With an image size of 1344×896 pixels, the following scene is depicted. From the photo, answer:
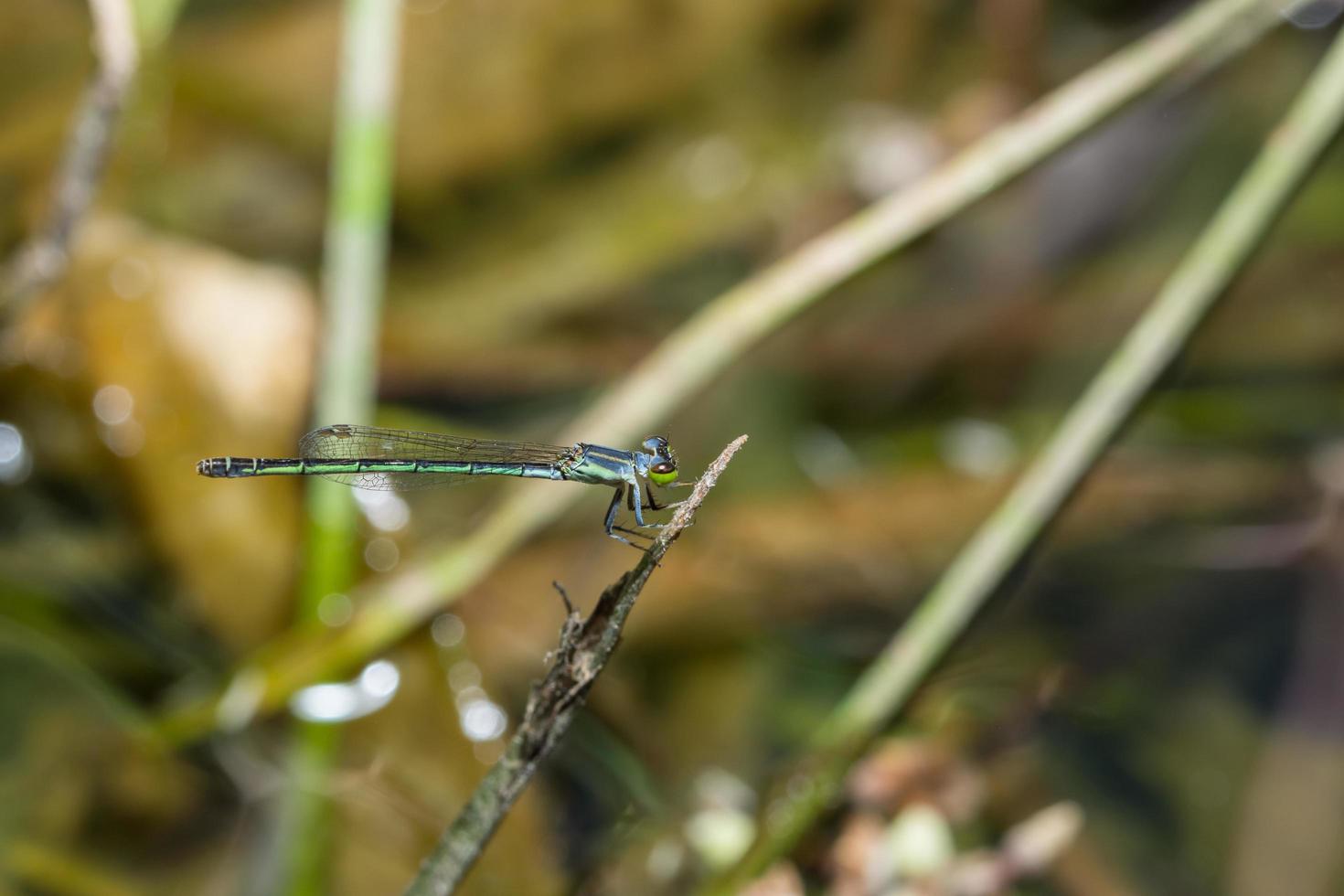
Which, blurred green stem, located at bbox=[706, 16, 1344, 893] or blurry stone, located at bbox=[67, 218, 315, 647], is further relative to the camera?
blurry stone, located at bbox=[67, 218, 315, 647]

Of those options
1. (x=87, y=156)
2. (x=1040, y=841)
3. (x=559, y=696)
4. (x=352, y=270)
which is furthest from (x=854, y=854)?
(x=87, y=156)

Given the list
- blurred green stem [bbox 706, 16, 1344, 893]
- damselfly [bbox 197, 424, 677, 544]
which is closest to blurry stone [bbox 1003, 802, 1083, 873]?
blurred green stem [bbox 706, 16, 1344, 893]

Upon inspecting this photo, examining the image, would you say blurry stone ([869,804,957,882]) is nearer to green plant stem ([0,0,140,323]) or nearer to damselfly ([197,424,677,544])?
damselfly ([197,424,677,544])

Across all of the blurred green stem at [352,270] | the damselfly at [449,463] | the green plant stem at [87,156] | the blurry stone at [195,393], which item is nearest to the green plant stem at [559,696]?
the damselfly at [449,463]

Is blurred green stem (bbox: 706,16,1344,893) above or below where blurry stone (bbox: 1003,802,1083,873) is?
above

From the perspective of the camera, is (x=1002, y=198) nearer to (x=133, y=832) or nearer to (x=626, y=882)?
(x=626, y=882)

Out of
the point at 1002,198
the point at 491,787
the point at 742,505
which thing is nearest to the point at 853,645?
the point at 742,505

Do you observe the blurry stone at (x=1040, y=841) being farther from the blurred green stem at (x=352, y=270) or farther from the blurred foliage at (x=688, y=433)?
the blurred green stem at (x=352, y=270)

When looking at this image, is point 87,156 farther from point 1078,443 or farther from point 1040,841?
point 1040,841
